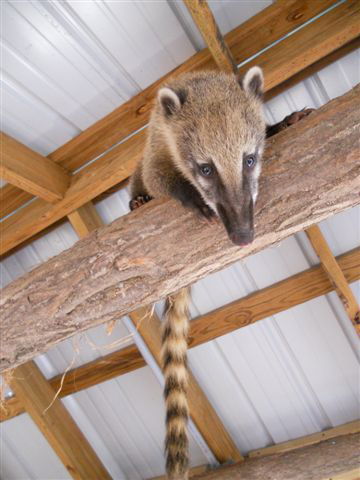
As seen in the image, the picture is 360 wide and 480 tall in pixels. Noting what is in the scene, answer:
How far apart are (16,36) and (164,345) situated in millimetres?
2834

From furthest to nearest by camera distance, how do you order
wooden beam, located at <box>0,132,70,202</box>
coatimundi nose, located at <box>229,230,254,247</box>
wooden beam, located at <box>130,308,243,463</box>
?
wooden beam, located at <box>130,308,243,463</box>
wooden beam, located at <box>0,132,70,202</box>
coatimundi nose, located at <box>229,230,254,247</box>

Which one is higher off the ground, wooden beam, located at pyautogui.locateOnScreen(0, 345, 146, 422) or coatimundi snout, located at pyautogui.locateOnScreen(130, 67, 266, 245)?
coatimundi snout, located at pyautogui.locateOnScreen(130, 67, 266, 245)

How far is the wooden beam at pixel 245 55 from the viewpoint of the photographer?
343cm

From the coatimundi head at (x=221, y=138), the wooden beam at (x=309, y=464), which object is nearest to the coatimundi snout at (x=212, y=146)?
the coatimundi head at (x=221, y=138)

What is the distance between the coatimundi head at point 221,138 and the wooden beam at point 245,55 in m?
0.80

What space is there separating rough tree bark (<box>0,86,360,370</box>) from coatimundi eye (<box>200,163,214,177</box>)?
0.86 feet

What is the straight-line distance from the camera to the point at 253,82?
9.59 ft

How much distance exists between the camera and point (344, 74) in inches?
151

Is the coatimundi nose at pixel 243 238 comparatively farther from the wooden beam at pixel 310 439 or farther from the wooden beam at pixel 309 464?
the wooden beam at pixel 310 439

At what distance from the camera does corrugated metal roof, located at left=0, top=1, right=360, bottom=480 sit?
341cm

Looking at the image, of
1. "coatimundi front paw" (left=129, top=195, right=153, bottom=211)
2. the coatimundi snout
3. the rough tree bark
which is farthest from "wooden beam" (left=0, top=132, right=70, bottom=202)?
the coatimundi snout

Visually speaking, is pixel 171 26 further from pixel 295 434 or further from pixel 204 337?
pixel 295 434

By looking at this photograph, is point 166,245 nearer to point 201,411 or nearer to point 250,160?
point 250,160

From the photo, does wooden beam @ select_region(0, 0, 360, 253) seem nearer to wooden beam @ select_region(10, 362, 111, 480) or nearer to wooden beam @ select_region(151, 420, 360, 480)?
wooden beam @ select_region(10, 362, 111, 480)
